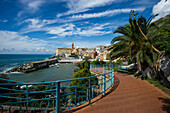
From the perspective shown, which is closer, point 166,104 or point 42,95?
point 166,104

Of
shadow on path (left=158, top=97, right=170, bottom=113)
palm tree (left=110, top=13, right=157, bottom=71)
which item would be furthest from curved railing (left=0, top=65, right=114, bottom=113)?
palm tree (left=110, top=13, right=157, bottom=71)

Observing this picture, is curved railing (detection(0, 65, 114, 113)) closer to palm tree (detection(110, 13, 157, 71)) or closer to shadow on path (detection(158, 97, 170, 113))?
shadow on path (detection(158, 97, 170, 113))

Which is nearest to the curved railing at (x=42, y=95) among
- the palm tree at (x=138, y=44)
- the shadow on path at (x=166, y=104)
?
the shadow on path at (x=166, y=104)

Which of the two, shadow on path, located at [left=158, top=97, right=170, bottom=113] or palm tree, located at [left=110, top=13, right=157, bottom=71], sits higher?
palm tree, located at [left=110, top=13, right=157, bottom=71]

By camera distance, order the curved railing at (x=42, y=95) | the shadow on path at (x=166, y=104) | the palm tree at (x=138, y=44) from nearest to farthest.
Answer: the curved railing at (x=42, y=95), the shadow on path at (x=166, y=104), the palm tree at (x=138, y=44)

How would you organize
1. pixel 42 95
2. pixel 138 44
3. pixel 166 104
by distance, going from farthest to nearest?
pixel 138 44 → pixel 42 95 → pixel 166 104

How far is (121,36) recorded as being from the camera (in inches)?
404

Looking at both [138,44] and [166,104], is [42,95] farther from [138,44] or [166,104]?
[138,44]

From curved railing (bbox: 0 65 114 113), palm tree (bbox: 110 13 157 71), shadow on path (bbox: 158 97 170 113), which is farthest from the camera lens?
palm tree (bbox: 110 13 157 71)

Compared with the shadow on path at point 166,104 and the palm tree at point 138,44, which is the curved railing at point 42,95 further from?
the palm tree at point 138,44

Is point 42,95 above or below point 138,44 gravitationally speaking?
below

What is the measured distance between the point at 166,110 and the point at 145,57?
4.93 m

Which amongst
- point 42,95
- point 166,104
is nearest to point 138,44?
point 166,104

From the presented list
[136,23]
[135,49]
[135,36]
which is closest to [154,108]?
[135,49]
